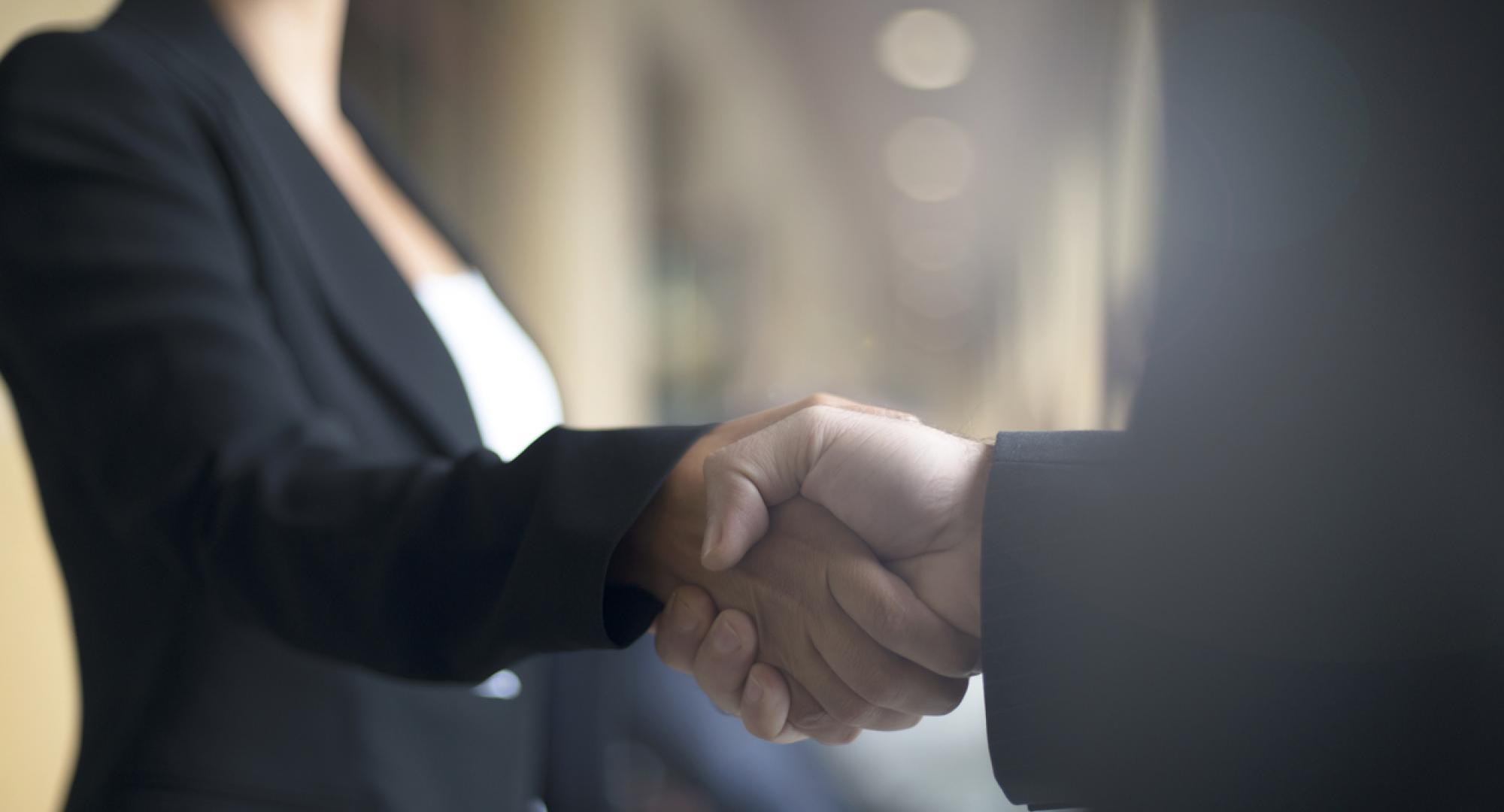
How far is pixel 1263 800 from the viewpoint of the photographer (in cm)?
35

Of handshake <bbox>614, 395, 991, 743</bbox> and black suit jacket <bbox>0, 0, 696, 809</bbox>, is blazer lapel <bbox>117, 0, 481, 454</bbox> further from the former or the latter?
handshake <bbox>614, 395, 991, 743</bbox>

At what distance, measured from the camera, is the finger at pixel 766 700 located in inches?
21.3

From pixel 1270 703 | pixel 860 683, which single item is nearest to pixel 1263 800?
pixel 1270 703

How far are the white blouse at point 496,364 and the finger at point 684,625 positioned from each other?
35 centimetres

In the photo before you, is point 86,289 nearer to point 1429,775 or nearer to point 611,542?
point 611,542

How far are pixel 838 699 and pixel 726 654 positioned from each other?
0.07 metres

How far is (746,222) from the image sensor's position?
5.35m

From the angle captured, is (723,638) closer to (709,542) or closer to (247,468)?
(709,542)

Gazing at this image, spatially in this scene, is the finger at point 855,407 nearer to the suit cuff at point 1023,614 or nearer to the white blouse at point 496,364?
the suit cuff at point 1023,614

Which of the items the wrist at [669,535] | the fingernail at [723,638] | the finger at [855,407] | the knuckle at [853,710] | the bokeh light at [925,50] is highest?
the bokeh light at [925,50]

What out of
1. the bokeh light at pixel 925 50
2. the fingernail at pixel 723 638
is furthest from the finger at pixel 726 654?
the bokeh light at pixel 925 50

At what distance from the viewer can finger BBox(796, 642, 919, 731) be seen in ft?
1.72

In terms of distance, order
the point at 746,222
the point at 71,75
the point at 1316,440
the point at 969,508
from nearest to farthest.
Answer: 1. the point at 1316,440
2. the point at 969,508
3. the point at 71,75
4. the point at 746,222

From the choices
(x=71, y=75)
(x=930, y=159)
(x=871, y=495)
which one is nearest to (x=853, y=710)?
(x=871, y=495)
